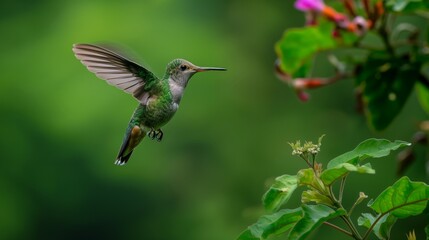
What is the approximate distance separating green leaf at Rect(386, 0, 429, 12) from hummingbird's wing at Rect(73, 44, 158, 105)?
587 millimetres

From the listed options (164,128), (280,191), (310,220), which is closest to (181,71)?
(280,191)

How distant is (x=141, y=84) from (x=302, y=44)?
1.75 feet

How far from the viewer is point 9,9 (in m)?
13.2

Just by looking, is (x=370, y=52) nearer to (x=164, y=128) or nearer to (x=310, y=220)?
(x=310, y=220)

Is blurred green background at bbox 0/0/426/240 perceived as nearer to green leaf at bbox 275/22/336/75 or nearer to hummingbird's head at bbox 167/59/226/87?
green leaf at bbox 275/22/336/75

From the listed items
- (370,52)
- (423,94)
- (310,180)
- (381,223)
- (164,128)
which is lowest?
(381,223)

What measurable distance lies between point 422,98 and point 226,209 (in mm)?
8230

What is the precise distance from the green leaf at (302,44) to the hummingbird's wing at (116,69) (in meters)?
0.48

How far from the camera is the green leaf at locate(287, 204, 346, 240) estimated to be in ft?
4.50

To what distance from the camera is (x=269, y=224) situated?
1.45 metres

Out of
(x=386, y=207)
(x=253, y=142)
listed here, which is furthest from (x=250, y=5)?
(x=386, y=207)

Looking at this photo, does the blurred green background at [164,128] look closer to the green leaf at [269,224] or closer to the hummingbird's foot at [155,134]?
the hummingbird's foot at [155,134]

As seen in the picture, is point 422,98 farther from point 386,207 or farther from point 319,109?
point 319,109

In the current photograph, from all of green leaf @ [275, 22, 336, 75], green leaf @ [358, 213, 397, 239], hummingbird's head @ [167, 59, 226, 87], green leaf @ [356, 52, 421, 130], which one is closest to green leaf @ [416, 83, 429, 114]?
green leaf @ [356, 52, 421, 130]
